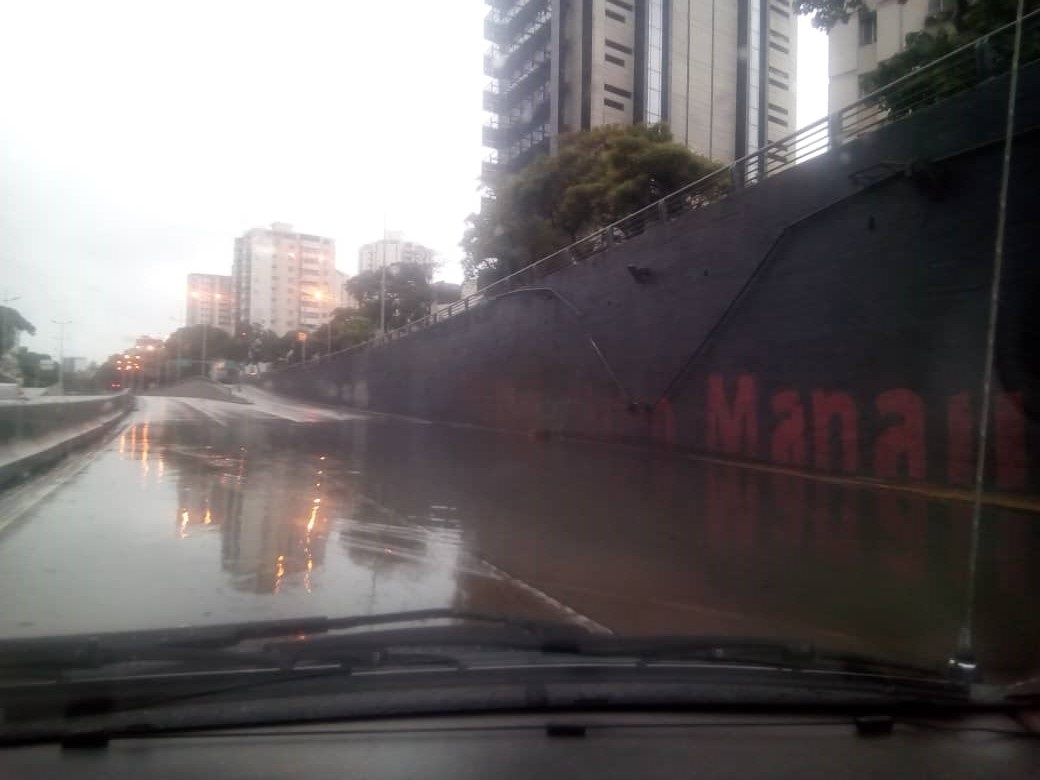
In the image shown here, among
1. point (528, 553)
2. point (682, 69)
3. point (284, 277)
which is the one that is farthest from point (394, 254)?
point (528, 553)

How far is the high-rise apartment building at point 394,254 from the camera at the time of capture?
65.6 metres

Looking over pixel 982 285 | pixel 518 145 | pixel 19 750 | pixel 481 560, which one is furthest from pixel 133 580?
pixel 518 145

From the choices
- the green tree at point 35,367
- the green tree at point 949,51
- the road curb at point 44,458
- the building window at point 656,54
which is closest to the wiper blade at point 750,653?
the road curb at point 44,458

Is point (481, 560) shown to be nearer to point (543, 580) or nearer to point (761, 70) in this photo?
point (543, 580)

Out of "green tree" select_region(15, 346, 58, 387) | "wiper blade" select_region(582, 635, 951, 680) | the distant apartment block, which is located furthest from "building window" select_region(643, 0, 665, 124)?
"wiper blade" select_region(582, 635, 951, 680)

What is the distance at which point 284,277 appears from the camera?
86.6 m

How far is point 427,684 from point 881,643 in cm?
356

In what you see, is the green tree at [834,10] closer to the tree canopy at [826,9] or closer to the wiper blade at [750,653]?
the tree canopy at [826,9]

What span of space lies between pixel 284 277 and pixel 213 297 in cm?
1933

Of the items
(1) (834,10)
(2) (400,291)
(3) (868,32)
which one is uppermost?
(3) (868,32)

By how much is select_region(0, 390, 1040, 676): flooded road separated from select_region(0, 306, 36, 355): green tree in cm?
226

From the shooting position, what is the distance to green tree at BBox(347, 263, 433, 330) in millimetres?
63906

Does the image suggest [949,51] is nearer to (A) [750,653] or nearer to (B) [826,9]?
(B) [826,9]

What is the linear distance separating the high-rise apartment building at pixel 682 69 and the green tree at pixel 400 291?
17265mm
